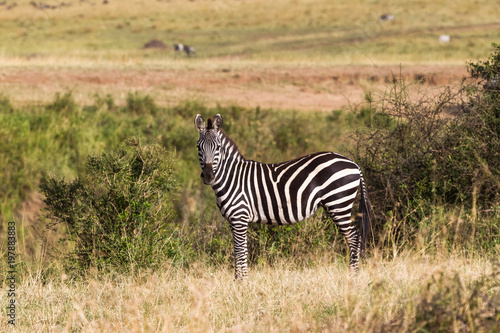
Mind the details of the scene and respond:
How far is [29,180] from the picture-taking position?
1349 centimetres

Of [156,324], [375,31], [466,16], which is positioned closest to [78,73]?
[156,324]

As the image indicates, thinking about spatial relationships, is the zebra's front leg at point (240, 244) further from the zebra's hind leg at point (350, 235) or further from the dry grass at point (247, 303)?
the zebra's hind leg at point (350, 235)

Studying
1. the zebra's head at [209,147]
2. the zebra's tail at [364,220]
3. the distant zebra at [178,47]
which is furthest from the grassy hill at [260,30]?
the zebra's head at [209,147]

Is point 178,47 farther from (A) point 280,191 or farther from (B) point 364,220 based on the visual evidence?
(A) point 280,191

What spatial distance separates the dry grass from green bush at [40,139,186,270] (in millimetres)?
910

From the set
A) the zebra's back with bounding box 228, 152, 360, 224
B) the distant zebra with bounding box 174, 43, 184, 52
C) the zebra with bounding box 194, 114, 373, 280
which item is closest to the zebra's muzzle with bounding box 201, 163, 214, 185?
the zebra with bounding box 194, 114, 373, 280

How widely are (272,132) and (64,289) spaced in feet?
36.1

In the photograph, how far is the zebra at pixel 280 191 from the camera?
21.8 feet

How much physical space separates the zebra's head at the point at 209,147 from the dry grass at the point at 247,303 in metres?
1.05

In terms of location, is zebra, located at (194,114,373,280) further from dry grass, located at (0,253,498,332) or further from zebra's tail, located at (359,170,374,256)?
dry grass, located at (0,253,498,332)

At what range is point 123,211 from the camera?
748 cm

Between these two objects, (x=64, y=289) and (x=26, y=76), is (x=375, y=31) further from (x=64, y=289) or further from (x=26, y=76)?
(x=64, y=289)

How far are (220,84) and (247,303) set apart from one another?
21070mm

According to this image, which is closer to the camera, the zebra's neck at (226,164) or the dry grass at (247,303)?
the dry grass at (247,303)
